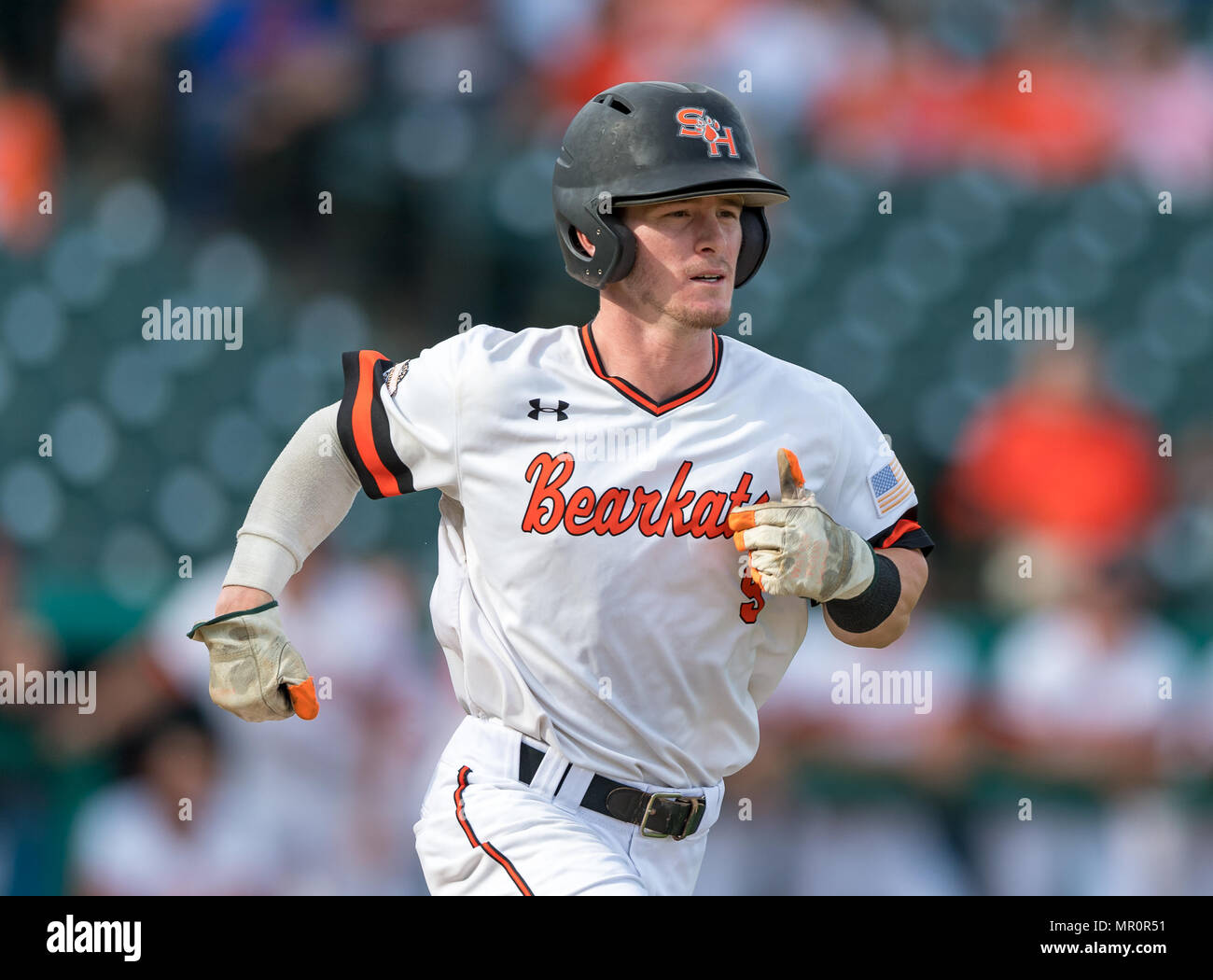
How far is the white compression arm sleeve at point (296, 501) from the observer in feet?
7.75

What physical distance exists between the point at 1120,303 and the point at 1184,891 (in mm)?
1950

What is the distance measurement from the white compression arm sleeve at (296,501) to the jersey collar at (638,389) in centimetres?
46

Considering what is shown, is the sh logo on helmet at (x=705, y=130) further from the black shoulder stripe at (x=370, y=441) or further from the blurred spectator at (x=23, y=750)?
the blurred spectator at (x=23, y=750)

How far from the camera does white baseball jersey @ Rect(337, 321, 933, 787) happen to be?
2227 millimetres

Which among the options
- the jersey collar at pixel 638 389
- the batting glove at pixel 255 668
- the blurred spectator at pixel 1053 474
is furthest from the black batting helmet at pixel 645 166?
the blurred spectator at pixel 1053 474

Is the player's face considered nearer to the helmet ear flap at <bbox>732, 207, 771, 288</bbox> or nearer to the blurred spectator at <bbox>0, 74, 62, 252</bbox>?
the helmet ear flap at <bbox>732, 207, 771, 288</bbox>

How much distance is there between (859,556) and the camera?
7.16 ft

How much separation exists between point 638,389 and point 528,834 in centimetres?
75

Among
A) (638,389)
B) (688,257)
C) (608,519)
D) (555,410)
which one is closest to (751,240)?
(688,257)

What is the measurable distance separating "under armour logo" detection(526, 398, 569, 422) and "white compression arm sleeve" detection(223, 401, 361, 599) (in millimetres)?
359

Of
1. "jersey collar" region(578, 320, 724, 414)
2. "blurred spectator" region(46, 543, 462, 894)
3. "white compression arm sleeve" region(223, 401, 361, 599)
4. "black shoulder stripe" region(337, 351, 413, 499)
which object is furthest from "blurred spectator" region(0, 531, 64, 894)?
"jersey collar" region(578, 320, 724, 414)

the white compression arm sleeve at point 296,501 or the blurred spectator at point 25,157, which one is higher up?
the blurred spectator at point 25,157

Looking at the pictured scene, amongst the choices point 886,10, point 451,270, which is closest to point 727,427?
point 451,270
